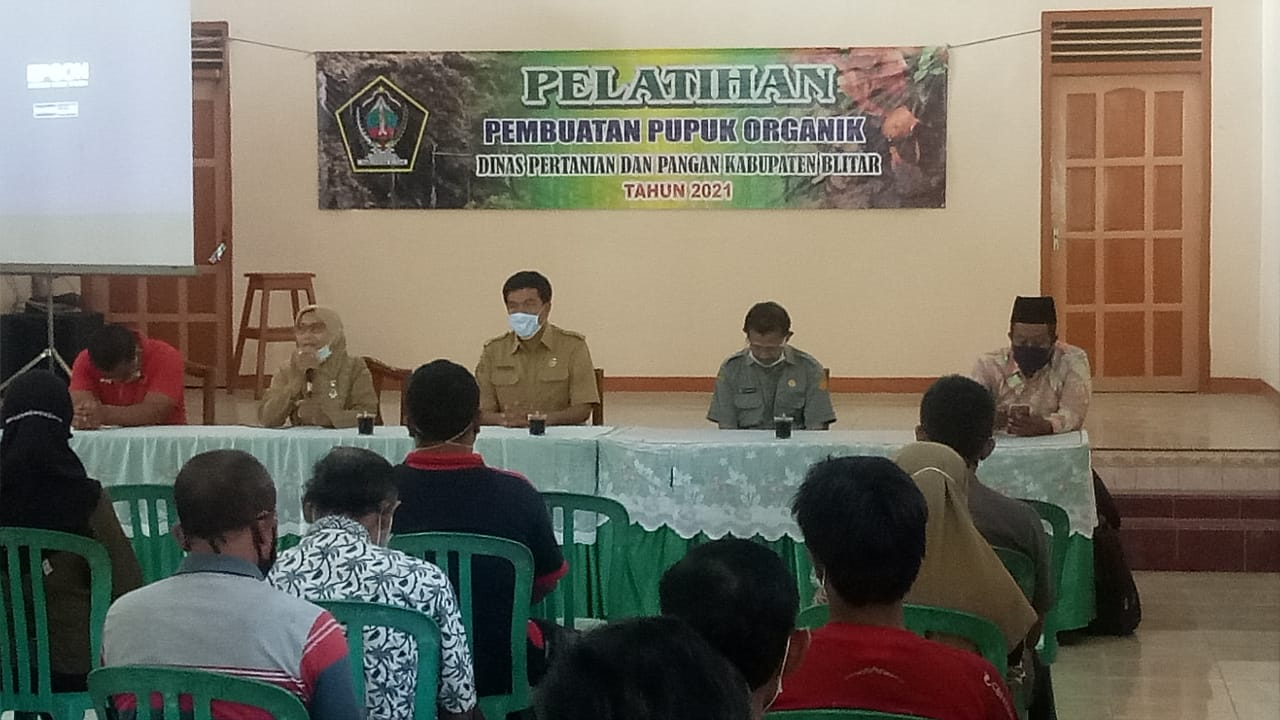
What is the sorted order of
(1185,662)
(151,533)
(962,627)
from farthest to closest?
(1185,662) → (151,533) → (962,627)

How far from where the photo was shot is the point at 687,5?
366 inches

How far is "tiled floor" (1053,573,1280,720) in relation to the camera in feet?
13.1

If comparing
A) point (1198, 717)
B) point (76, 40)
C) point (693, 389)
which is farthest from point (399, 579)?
point (693, 389)

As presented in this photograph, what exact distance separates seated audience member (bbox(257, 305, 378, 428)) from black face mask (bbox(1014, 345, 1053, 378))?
217 cm

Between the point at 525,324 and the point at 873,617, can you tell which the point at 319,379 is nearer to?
the point at 525,324

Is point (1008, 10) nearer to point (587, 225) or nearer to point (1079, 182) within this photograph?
point (1079, 182)

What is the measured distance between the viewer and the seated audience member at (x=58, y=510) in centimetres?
291

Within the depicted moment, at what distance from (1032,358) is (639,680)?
161 inches

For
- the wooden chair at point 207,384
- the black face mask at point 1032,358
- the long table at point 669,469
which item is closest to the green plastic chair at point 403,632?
the long table at point 669,469

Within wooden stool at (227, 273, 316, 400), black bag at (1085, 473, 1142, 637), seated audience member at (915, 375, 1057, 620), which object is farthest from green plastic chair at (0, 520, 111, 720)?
wooden stool at (227, 273, 316, 400)

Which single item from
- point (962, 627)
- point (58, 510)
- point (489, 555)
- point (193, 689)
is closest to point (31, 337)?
point (58, 510)

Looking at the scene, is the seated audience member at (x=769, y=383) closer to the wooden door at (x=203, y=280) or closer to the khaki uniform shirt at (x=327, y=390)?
the khaki uniform shirt at (x=327, y=390)

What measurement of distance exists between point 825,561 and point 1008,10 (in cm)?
785

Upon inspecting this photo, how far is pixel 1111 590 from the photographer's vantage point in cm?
470
